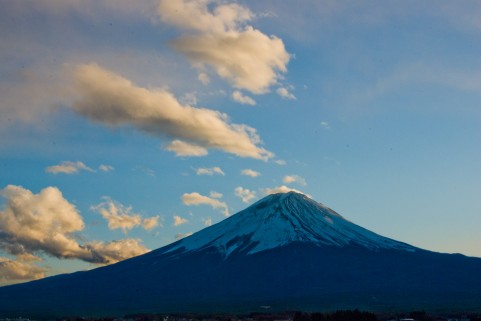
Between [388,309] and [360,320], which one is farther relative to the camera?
[388,309]

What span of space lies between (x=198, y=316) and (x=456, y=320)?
59.3 m

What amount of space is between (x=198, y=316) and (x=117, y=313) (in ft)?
123

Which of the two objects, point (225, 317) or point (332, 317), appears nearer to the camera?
point (332, 317)

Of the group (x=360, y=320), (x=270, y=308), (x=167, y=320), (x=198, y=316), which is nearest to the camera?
(x=360, y=320)

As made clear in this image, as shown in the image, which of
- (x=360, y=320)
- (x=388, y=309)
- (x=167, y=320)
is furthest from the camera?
(x=388, y=309)

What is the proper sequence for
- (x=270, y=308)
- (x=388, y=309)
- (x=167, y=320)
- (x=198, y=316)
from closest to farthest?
1. (x=167, y=320)
2. (x=198, y=316)
3. (x=388, y=309)
4. (x=270, y=308)

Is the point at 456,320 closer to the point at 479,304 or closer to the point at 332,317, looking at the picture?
the point at 332,317

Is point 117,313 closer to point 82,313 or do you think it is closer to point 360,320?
point 82,313

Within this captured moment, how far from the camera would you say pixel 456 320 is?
5482 inches

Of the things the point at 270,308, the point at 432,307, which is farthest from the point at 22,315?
the point at 432,307

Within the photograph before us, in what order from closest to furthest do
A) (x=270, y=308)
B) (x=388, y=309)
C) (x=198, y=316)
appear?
(x=198, y=316)
(x=388, y=309)
(x=270, y=308)

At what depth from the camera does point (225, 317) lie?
156m

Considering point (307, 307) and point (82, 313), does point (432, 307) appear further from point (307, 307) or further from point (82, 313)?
point (82, 313)

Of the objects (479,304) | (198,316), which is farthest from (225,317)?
(479,304)
